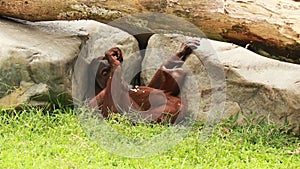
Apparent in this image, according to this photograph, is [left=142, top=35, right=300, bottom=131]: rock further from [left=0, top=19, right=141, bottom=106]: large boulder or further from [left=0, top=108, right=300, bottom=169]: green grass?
[left=0, top=19, right=141, bottom=106]: large boulder

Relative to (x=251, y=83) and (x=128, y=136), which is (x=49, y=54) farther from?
(x=251, y=83)

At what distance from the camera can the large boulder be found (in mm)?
5355

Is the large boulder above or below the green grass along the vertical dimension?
above

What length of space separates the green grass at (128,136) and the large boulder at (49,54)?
0.21 metres

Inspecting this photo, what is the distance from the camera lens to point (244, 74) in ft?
18.5

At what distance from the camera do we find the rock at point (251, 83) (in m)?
5.36

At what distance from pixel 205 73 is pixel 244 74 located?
1.25 feet

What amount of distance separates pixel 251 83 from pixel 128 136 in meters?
1.30

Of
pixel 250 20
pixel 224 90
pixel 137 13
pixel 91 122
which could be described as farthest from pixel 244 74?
pixel 91 122

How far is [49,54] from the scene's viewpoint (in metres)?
5.52

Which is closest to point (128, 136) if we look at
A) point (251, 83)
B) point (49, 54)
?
point (49, 54)

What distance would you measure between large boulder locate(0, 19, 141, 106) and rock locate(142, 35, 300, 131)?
719mm

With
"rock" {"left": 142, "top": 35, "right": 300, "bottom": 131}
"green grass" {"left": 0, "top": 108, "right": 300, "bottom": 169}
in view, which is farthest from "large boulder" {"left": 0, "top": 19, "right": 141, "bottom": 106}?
"rock" {"left": 142, "top": 35, "right": 300, "bottom": 131}

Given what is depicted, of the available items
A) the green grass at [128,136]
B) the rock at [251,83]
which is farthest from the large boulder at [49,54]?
the rock at [251,83]
